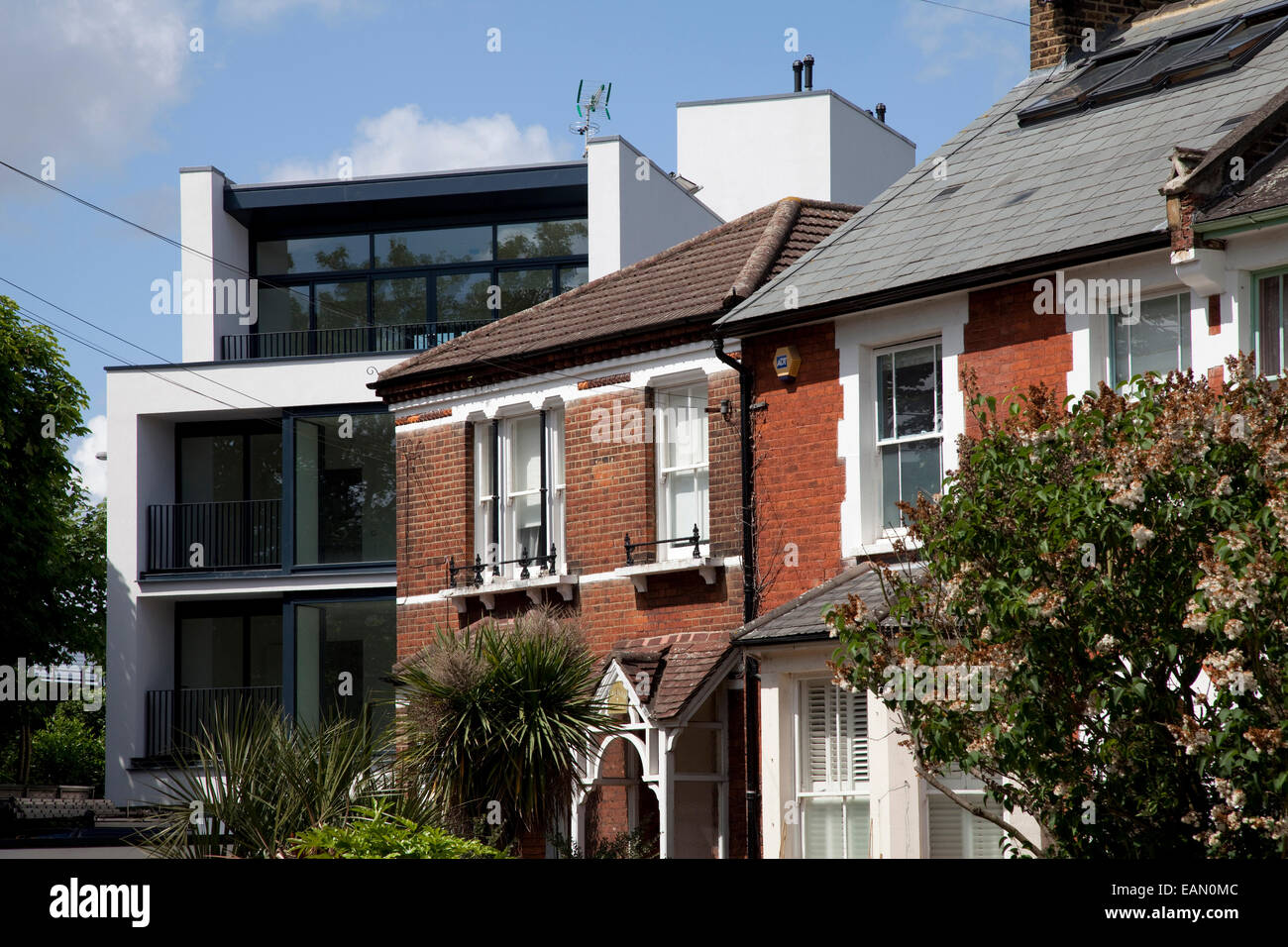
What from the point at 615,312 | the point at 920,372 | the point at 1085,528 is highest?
the point at 615,312

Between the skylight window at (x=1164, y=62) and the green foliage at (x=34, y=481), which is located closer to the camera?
the skylight window at (x=1164, y=62)

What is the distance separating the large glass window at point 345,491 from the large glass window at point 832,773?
45.2 feet

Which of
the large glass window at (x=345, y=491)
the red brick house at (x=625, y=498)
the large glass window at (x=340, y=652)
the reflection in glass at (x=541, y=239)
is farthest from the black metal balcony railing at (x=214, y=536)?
the red brick house at (x=625, y=498)

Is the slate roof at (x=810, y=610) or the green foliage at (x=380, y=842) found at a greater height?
the slate roof at (x=810, y=610)

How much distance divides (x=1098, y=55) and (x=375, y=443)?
14307mm

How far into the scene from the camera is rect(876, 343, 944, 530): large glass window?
15594 millimetres

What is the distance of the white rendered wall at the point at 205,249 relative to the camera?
100ft

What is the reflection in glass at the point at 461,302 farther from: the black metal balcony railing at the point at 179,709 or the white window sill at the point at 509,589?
the white window sill at the point at 509,589

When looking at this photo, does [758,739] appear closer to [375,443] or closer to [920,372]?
[920,372]

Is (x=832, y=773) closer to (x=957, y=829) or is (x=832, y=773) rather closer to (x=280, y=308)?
(x=957, y=829)

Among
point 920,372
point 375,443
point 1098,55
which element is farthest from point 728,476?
point 375,443

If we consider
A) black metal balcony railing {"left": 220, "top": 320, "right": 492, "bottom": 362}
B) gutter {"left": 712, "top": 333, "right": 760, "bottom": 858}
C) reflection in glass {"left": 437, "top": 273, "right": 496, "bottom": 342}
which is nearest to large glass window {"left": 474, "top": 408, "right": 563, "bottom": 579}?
gutter {"left": 712, "top": 333, "right": 760, "bottom": 858}

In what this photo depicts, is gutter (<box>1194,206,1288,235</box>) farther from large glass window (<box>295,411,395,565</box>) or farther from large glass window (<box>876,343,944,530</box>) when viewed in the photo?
large glass window (<box>295,411,395,565</box>)
